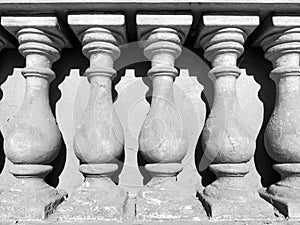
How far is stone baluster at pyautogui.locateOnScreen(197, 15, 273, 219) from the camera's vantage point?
1.12m

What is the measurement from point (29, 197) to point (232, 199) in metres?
0.68

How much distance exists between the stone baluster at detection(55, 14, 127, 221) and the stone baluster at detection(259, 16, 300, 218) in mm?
538

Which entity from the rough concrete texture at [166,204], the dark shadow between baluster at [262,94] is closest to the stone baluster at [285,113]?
the dark shadow between baluster at [262,94]

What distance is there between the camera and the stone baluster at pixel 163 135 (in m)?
1.13

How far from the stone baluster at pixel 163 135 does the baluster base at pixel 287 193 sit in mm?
264

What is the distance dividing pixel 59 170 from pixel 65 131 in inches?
6.5

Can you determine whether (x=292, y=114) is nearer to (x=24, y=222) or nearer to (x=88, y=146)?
(x=88, y=146)

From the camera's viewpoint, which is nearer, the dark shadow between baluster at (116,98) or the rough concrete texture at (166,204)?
the rough concrete texture at (166,204)

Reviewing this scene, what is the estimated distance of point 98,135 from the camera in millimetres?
1149

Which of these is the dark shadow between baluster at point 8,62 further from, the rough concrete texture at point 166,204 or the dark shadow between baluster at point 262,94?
the dark shadow between baluster at point 262,94

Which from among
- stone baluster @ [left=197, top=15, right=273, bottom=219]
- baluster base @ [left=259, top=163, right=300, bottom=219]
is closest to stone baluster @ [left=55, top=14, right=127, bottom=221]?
stone baluster @ [left=197, top=15, right=273, bottom=219]

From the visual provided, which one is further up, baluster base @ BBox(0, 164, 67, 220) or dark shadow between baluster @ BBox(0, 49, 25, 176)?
dark shadow between baluster @ BBox(0, 49, 25, 176)

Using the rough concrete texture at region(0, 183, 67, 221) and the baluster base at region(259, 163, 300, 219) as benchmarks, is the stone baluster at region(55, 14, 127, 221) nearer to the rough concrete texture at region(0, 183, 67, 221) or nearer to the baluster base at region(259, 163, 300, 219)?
the rough concrete texture at region(0, 183, 67, 221)

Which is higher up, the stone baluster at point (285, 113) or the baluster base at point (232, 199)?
the stone baluster at point (285, 113)
